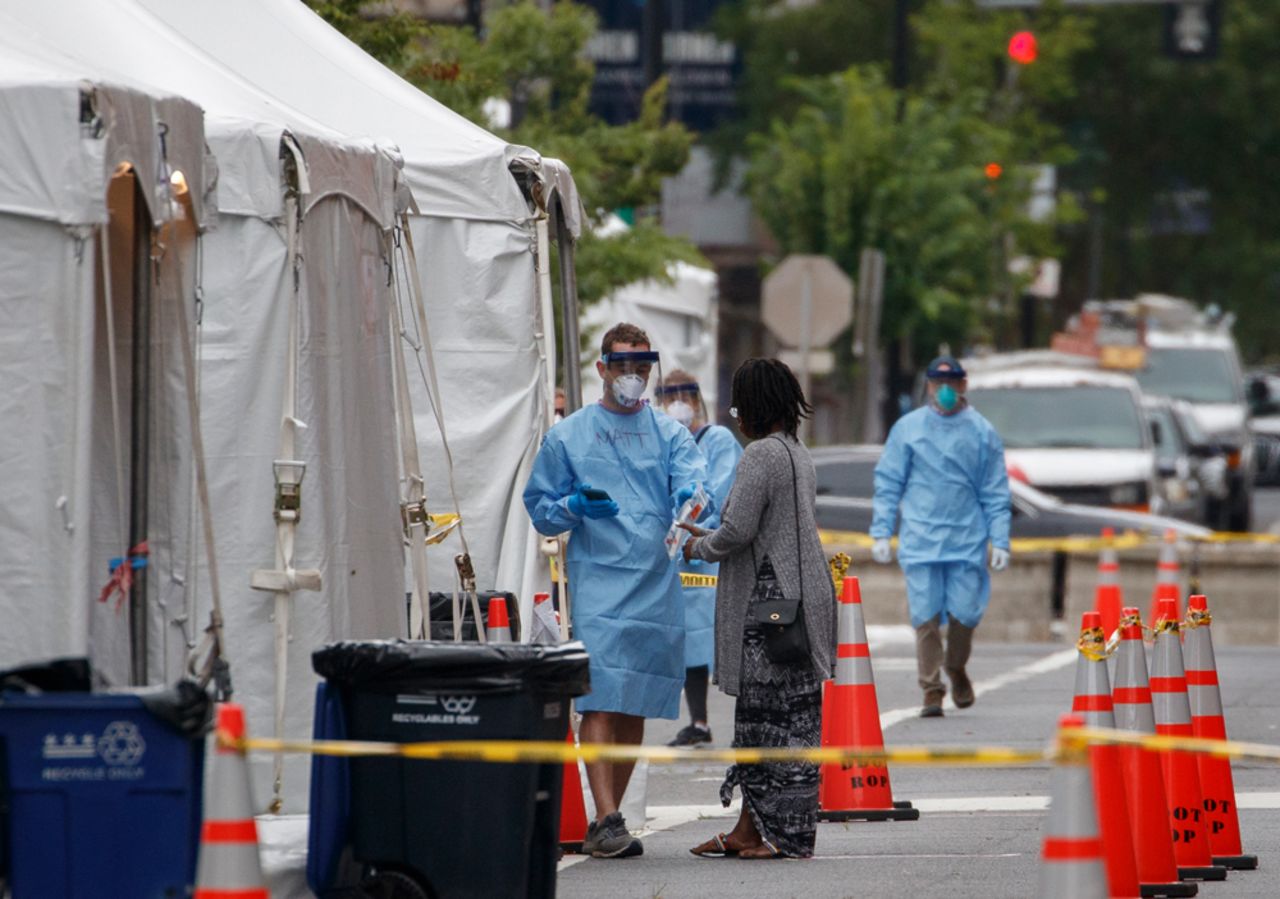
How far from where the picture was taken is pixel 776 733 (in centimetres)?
909

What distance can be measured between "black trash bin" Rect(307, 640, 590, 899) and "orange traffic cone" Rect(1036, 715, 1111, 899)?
195 cm

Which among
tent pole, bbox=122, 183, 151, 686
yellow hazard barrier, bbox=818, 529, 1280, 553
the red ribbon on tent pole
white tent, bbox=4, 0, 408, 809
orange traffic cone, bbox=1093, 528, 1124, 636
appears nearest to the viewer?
the red ribbon on tent pole

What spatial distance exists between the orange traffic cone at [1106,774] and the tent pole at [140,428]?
2.75 metres

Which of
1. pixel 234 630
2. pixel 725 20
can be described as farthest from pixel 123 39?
pixel 725 20

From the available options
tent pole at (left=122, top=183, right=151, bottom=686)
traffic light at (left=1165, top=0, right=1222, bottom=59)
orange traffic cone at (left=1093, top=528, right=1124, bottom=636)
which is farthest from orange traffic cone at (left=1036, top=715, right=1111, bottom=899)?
traffic light at (left=1165, top=0, right=1222, bottom=59)

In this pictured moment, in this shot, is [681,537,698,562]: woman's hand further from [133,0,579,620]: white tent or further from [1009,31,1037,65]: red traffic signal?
[1009,31,1037,65]: red traffic signal

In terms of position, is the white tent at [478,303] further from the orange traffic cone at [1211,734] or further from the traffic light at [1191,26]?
the traffic light at [1191,26]

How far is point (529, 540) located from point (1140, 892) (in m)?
4.27

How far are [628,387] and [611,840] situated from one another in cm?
161

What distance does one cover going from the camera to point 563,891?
8.59 m

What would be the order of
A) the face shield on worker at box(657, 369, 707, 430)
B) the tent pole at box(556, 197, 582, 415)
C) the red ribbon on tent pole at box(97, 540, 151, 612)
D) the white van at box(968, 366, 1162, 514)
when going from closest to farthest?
the red ribbon on tent pole at box(97, 540, 151, 612) < the tent pole at box(556, 197, 582, 415) < the face shield on worker at box(657, 369, 707, 430) < the white van at box(968, 366, 1162, 514)

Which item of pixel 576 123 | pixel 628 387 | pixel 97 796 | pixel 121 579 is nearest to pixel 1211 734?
pixel 628 387

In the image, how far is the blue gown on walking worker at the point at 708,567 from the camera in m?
12.4

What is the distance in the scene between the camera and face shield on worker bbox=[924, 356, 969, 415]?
47.1 ft
